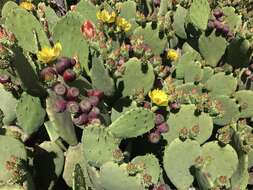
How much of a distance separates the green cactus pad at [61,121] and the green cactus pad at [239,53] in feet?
4.72

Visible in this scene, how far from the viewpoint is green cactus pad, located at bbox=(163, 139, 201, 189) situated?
8.28 ft

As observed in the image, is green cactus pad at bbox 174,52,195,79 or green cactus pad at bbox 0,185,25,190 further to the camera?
green cactus pad at bbox 174,52,195,79

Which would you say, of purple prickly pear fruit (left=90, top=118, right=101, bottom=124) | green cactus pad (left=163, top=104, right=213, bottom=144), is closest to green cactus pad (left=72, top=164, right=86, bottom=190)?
purple prickly pear fruit (left=90, top=118, right=101, bottom=124)

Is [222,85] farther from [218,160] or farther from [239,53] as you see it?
[218,160]

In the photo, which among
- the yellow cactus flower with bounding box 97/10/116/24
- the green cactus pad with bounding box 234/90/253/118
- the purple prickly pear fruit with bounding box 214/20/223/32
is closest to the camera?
the yellow cactus flower with bounding box 97/10/116/24

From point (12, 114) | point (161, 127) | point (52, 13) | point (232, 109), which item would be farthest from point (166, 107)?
point (52, 13)

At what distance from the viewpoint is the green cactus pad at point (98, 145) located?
2.18 meters

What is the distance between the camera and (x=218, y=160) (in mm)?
2627

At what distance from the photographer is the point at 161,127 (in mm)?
2564

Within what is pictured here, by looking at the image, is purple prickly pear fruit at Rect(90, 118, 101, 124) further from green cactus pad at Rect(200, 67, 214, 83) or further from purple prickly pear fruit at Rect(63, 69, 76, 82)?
green cactus pad at Rect(200, 67, 214, 83)

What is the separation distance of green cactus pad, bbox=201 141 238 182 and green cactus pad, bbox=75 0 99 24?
1278 mm

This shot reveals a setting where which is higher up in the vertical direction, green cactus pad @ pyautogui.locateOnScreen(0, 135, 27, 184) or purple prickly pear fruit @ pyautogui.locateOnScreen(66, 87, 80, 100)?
purple prickly pear fruit @ pyautogui.locateOnScreen(66, 87, 80, 100)

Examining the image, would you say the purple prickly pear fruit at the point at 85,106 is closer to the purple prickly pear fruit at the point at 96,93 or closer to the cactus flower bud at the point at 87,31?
the purple prickly pear fruit at the point at 96,93

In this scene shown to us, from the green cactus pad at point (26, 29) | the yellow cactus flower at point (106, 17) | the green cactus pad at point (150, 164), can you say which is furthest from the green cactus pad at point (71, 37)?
the green cactus pad at point (150, 164)
